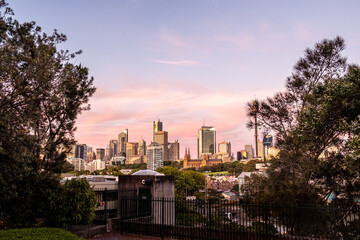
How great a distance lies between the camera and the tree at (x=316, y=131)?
12.0m

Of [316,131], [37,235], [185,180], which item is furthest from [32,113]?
[185,180]

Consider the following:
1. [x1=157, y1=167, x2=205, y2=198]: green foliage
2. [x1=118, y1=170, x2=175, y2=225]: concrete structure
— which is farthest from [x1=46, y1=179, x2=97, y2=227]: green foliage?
[x1=157, y1=167, x2=205, y2=198]: green foliage

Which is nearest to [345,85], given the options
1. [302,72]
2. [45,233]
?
[302,72]

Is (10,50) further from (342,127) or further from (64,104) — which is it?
(342,127)

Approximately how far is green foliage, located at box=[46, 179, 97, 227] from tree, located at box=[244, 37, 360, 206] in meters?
9.70

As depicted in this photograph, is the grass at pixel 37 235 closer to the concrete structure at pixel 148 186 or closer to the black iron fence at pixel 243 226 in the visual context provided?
the black iron fence at pixel 243 226

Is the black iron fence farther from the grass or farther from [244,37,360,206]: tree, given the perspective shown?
the grass

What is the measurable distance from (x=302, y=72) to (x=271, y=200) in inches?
325

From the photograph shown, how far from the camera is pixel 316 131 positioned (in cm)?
1373

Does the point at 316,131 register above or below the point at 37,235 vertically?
above

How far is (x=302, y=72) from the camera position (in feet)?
59.9

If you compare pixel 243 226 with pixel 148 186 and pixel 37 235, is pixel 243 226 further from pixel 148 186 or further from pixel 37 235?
pixel 148 186

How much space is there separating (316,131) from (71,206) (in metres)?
11.9

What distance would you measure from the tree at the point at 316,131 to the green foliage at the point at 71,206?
9.70 metres
